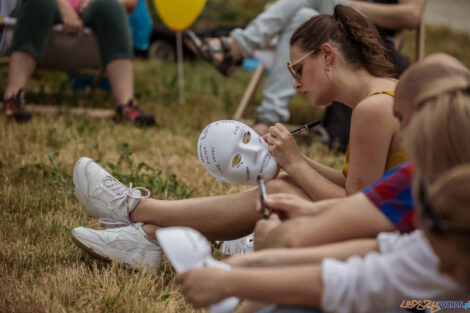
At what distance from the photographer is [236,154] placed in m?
1.51

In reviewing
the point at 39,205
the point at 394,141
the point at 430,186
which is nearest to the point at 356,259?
Result: the point at 430,186

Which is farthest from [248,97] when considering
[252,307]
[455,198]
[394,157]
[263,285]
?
[455,198]

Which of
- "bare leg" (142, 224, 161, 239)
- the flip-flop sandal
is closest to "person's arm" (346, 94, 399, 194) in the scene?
"bare leg" (142, 224, 161, 239)

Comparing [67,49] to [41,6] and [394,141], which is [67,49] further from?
[394,141]

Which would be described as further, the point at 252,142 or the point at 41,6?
the point at 41,6

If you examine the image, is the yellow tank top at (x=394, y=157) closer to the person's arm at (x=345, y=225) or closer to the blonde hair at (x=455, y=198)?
the person's arm at (x=345, y=225)

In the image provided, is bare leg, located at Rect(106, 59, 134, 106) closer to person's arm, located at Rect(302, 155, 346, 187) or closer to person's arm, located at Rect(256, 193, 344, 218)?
person's arm, located at Rect(302, 155, 346, 187)

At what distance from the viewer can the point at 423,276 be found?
0.89 metres

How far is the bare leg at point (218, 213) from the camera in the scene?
148cm

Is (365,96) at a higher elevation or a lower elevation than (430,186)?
lower

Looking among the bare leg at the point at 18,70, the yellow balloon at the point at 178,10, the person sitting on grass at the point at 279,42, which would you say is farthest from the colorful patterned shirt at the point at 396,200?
the yellow balloon at the point at 178,10

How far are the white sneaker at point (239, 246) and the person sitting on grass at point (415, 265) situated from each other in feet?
2.25

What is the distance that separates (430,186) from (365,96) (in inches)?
28.1

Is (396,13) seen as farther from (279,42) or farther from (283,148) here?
(283,148)
